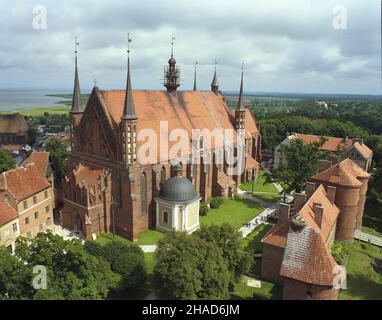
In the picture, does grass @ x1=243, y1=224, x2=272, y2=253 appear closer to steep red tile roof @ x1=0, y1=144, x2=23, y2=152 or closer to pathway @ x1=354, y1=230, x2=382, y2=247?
pathway @ x1=354, y1=230, x2=382, y2=247

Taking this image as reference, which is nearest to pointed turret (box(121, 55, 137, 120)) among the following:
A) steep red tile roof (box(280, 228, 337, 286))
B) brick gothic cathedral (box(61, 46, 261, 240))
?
brick gothic cathedral (box(61, 46, 261, 240))

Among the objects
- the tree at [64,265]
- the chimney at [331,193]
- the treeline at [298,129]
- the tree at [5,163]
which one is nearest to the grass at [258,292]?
the tree at [64,265]

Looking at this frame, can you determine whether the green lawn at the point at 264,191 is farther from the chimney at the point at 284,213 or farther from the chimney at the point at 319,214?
the chimney at the point at 319,214

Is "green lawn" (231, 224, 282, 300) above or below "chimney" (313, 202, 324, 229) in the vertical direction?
below

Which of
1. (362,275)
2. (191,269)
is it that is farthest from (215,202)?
(191,269)
